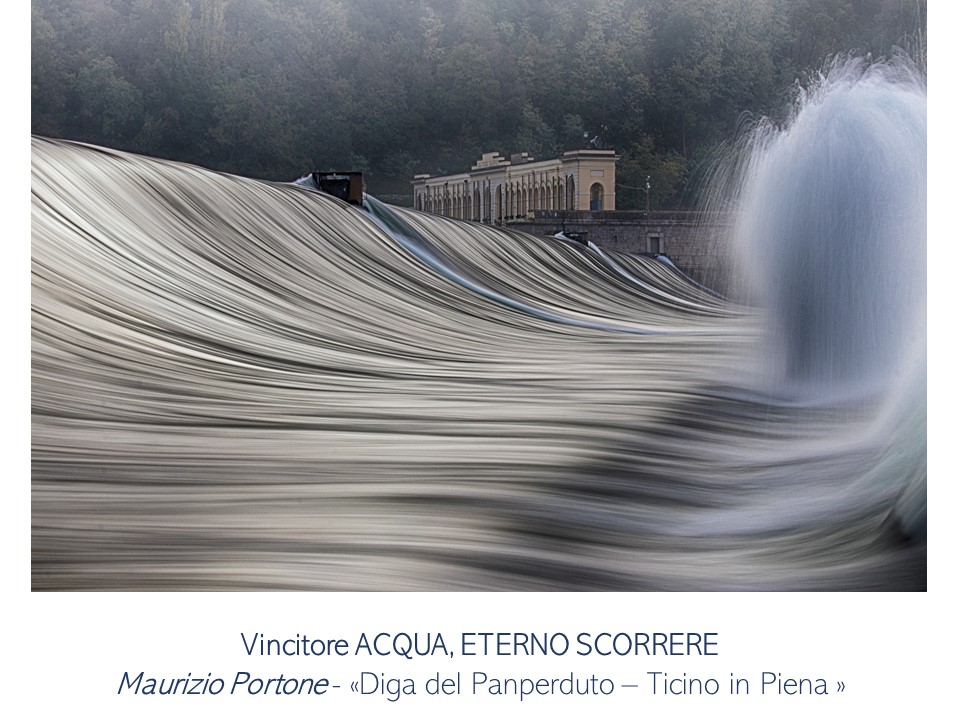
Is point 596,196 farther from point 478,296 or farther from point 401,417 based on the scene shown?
point 401,417

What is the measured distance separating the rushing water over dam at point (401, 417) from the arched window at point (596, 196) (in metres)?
0.16

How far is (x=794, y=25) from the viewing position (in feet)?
12.9

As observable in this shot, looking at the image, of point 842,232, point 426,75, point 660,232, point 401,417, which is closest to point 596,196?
point 660,232

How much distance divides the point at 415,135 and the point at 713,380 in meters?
Result: 1.18

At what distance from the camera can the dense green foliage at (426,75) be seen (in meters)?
3.87

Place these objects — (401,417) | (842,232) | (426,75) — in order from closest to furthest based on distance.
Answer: (401,417) → (842,232) → (426,75)

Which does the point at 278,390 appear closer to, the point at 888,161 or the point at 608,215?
the point at 608,215

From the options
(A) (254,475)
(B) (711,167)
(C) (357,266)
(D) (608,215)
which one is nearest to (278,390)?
(A) (254,475)

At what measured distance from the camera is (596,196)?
4.04 m

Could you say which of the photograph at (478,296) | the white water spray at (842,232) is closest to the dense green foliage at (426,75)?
the photograph at (478,296)

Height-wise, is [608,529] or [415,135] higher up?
[415,135]

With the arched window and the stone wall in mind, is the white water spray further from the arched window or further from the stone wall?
the arched window

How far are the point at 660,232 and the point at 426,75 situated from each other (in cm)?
87

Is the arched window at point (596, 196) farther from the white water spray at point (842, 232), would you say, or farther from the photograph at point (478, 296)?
the white water spray at point (842, 232)
